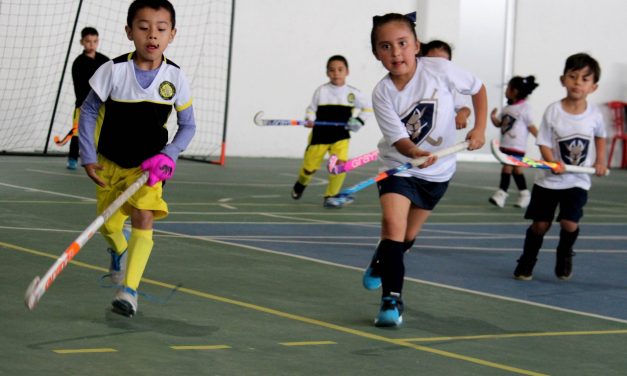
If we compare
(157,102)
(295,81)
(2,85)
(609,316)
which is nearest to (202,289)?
(157,102)

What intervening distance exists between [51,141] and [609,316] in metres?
12.2

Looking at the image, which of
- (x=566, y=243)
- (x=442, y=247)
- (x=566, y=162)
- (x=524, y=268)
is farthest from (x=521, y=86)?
(x=524, y=268)

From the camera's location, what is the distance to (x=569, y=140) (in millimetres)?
7230

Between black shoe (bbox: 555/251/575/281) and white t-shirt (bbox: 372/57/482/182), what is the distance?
1713 mm

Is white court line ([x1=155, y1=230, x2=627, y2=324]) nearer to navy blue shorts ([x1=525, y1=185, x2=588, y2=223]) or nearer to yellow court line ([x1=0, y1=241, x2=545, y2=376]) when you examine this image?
navy blue shorts ([x1=525, y1=185, x2=588, y2=223])

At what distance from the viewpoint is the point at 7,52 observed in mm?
16328

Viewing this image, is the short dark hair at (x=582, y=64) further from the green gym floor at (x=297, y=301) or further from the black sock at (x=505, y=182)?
the black sock at (x=505, y=182)

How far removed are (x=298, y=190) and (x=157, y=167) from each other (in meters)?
6.60

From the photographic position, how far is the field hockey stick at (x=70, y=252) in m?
4.48

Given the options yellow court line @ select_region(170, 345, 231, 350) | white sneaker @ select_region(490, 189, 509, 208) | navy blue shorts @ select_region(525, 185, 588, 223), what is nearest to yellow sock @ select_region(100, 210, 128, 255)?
yellow court line @ select_region(170, 345, 231, 350)

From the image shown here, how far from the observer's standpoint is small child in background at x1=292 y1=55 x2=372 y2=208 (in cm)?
1178

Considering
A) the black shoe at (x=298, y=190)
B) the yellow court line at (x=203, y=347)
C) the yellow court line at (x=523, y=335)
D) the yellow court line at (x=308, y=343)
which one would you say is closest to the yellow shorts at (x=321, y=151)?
the black shoe at (x=298, y=190)

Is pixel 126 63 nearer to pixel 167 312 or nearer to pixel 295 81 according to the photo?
pixel 167 312

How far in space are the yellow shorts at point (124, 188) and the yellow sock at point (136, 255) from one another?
12cm
